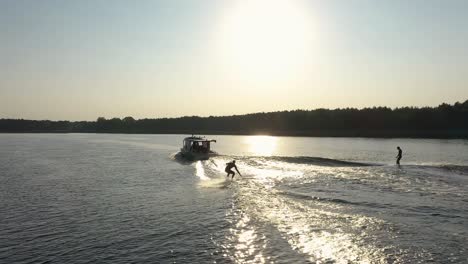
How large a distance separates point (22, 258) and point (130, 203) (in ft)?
35.9

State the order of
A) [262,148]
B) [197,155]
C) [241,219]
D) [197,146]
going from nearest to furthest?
[241,219] < [197,155] < [197,146] < [262,148]

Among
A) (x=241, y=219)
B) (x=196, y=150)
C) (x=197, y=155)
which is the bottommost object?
(x=241, y=219)

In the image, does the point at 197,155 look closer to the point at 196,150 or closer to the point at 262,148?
the point at 196,150

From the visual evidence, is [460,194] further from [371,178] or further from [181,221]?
[181,221]

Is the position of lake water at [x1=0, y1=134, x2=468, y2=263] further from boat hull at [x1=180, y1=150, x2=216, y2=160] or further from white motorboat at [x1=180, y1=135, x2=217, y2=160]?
white motorboat at [x1=180, y1=135, x2=217, y2=160]

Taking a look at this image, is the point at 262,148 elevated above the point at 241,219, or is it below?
above

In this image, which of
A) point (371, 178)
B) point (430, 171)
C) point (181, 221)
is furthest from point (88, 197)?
point (430, 171)

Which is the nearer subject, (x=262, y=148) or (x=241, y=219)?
(x=241, y=219)

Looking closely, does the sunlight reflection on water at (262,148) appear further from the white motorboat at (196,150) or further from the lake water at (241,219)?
the lake water at (241,219)

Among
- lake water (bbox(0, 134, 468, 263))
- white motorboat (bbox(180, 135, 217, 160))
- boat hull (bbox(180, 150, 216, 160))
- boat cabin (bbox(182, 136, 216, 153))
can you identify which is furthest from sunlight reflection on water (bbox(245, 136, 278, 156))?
lake water (bbox(0, 134, 468, 263))

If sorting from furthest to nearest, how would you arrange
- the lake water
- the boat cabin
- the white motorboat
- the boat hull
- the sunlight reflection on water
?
the sunlight reflection on water → the boat cabin → the white motorboat → the boat hull → the lake water

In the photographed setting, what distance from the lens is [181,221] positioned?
2138 centimetres

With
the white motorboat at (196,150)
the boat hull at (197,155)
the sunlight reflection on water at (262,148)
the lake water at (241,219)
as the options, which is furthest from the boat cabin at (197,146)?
the lake water at (241,219)

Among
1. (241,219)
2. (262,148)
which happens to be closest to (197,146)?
(241,219)
